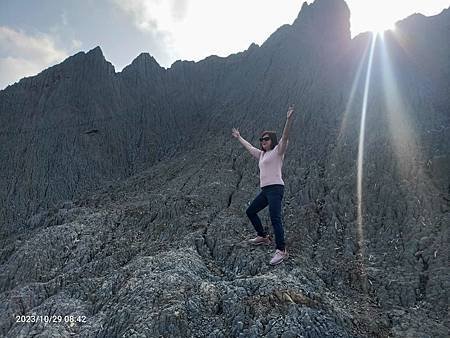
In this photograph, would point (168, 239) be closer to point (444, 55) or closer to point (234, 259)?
point (234, 259)

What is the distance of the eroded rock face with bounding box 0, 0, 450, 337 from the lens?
7.50 m

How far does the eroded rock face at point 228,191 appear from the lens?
7.50 metres

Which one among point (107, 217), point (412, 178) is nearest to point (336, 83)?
point (412, 178)

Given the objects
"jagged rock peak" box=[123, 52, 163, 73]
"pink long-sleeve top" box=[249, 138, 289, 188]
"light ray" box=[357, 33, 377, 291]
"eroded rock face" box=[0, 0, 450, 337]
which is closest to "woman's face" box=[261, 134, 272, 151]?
"pink long-sleeve top" box=[249, 138, 289, 188]

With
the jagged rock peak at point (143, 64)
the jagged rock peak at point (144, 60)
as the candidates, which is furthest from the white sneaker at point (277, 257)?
the jagged rock peak at point (144, 60)

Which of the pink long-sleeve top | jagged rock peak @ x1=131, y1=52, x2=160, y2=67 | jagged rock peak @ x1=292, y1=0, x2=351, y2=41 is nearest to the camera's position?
the pink long-sleeve top

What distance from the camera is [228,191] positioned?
12703 mm

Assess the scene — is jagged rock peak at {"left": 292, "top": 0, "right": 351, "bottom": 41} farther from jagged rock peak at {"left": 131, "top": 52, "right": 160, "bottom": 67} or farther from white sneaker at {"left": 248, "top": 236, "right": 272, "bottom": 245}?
white sneaker at {"left": 248, "top": 236, "right": 272, "bottom": 245}

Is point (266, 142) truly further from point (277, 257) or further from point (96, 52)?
point (96, 52)

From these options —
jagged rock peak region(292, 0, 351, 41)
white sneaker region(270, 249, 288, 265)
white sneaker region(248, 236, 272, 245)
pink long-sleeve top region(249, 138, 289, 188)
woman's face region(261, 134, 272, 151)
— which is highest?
jagged rock peak region(292, 0, 351, 41)

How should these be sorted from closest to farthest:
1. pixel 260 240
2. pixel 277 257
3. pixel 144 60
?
pixel 277 257 → pixel 260 240 → pixel 144 60

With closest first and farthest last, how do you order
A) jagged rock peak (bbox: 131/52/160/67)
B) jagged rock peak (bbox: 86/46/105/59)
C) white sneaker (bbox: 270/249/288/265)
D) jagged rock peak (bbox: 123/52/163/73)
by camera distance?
white sneaker (bbox: 270/249/288/265), jagged rock peak (bbox: 86/46/105/59), jagged rock peak (bbox: 123/52/163/73), jagged rock peak (bbox: 131/52/160/67)

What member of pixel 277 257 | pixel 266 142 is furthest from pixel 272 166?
pixel 277 257

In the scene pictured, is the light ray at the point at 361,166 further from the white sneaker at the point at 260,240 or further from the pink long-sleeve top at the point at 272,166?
the pink long-sleeve top at the point at 272,166
